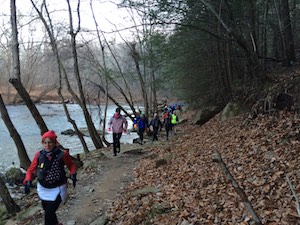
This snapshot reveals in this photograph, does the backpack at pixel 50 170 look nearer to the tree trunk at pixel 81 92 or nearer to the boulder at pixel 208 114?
the tree trunk at pixel 81 92

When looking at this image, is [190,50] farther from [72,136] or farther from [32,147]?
[72,136]

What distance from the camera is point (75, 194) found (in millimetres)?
8844

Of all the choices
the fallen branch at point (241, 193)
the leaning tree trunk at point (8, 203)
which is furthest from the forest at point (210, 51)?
the fallen branch at point (241, 193)

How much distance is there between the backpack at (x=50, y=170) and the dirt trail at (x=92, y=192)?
209cm

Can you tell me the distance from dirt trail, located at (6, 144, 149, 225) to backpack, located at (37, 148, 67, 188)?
6.86 feet

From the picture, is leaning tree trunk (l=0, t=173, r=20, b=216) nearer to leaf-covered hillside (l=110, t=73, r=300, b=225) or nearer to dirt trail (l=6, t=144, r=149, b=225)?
dirt trail (l=6, t=144, r=149, b=225)

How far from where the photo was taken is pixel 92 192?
8836 mm

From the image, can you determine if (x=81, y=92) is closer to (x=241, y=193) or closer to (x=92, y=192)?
(x=92, y=192)

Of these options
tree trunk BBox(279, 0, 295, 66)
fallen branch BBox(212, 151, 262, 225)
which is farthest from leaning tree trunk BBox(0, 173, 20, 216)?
tree trunk BBox(279, 0, 295, 66)

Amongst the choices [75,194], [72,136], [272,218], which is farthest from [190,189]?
[72,136]

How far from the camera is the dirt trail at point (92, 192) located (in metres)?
7.44

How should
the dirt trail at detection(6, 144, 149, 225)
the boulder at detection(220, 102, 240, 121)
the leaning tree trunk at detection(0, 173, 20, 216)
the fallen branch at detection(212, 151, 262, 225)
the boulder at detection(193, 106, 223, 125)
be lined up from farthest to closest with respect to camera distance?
the boulder at detection(193, 106, 223, 125), the boulder at detection(220, 102, 240, 121), the leaning tree trunk at detection(0, 173, 20, 216), the dirt trail at detection(6, 144, 149, 225), the fallen branch at detection(212, 151, 262, 225)

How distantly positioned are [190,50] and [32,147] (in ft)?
41.5

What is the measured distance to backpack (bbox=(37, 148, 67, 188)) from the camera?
202 inches
